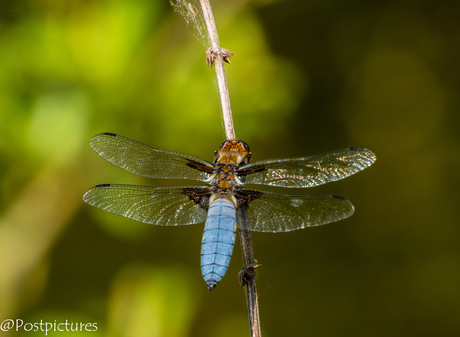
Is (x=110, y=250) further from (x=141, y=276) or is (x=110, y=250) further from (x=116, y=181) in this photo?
(x=116, y=181)

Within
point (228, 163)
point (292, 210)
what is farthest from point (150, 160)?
point (292, 210)

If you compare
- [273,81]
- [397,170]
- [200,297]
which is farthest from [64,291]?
[397,170]

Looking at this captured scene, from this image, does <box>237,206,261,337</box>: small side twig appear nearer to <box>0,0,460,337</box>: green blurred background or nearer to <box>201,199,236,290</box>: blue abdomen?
<box>201,199,236,290</box>: blue abdomen

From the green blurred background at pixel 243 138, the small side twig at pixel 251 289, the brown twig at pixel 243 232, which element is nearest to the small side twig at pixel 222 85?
the brown twig at pixel 243 232

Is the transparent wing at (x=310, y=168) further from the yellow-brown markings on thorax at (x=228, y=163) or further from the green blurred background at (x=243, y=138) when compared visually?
the green blurred background at (x=243, y=138)

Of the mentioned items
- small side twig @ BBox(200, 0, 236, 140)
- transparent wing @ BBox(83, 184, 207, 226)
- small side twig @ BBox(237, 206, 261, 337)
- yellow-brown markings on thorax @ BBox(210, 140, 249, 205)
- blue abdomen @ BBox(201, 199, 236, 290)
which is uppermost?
small side twig @ BBox(200, 0, 236, 140)

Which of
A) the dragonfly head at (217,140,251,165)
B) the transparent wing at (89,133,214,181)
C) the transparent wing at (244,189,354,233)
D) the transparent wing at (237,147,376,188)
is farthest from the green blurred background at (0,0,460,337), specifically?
the transparent wing at (244,189,354,233)
